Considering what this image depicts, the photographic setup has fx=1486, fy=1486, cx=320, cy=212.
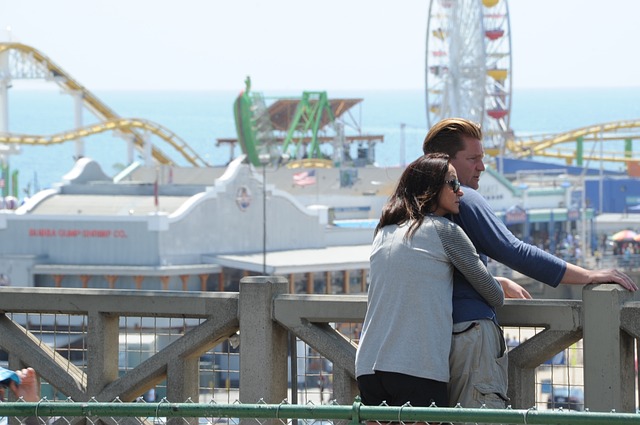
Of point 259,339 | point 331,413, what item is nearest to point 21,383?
point 259,339

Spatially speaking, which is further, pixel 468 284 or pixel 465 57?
pixel 465 57

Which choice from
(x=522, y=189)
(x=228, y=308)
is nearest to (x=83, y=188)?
(x=522, y=189)

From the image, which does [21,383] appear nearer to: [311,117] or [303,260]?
[303,260]

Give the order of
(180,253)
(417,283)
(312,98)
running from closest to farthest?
(417,283), (180,253), (312,98)

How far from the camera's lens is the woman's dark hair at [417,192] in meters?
5.30

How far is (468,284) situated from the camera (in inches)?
209

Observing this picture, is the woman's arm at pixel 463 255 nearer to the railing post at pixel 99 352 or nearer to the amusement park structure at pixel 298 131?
the railing post at pixel 99 352

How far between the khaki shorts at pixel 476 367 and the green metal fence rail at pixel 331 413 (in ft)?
1.76

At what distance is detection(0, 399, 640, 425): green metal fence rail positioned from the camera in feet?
14.5

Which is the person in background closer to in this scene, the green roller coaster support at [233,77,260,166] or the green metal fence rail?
the green metal fence rail

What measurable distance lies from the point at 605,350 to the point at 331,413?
4.45 ft

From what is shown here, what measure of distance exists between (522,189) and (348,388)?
198 feet

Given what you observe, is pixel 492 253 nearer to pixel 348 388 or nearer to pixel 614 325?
pixel 614 325

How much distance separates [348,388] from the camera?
19.7ft
